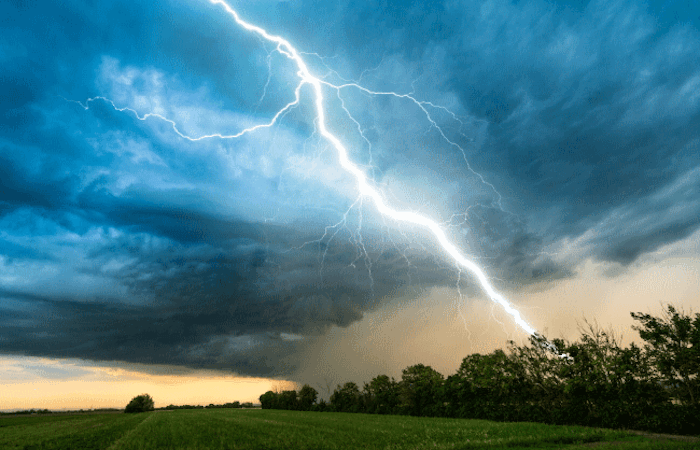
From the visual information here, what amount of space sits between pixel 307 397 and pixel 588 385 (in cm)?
6862

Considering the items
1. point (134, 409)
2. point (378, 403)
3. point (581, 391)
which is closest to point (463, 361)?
point (581, 391)

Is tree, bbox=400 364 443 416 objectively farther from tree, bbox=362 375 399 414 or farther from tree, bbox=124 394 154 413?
tree, bbox=124 394 154 413

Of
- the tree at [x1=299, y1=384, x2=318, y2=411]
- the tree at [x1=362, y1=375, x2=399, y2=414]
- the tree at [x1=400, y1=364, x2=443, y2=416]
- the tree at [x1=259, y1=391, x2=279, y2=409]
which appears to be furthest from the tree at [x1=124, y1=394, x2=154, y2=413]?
the tree at [x1=400, y1=364, x2=443, y2=416]

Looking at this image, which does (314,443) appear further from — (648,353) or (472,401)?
(472,401)

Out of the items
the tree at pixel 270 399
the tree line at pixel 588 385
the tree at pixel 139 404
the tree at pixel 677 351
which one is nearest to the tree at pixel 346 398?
the tree line at pixel 588 385

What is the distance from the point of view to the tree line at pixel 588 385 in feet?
77.0

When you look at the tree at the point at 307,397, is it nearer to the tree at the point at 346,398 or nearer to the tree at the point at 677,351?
the tree at the point at 346,398

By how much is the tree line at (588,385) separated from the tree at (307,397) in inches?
1506

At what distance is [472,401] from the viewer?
42.4 meters

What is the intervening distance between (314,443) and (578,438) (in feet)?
47.1

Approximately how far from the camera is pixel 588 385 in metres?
28.1

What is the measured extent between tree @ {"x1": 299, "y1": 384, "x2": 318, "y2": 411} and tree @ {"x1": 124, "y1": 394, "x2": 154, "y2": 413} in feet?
178

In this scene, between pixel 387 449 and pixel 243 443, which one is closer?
pixel 387 449

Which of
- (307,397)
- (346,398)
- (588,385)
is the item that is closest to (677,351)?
(588,385)
